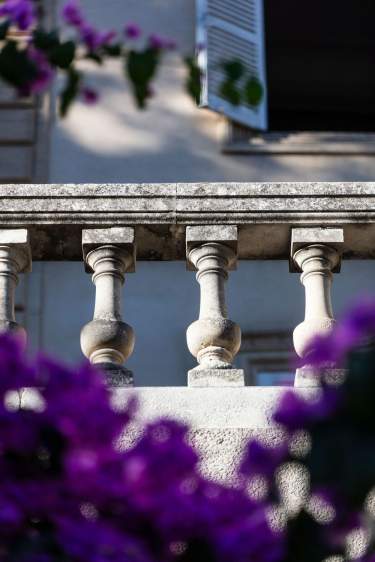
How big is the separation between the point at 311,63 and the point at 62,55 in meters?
5.76

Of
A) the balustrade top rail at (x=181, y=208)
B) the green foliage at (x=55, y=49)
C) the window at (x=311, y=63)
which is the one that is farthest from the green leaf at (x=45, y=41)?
the window at (x=311, y=63)

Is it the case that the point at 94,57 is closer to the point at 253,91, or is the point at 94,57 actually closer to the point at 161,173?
the point at 253,91

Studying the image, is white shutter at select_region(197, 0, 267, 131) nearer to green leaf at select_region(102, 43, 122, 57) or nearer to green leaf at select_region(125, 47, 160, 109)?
green leaf at select_region(102, 43, 122, 57)

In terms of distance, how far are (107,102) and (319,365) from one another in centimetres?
655

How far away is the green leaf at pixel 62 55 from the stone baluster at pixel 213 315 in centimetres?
98

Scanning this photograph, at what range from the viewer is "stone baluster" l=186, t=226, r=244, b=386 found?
12.4 feet

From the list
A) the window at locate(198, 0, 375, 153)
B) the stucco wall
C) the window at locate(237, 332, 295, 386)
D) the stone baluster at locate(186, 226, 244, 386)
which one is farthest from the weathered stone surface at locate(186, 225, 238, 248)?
the window at locate(198, 0, 375, 153)

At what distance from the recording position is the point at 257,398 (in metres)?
3.63

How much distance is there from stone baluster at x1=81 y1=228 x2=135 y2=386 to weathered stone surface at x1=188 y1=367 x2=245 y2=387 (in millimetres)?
170

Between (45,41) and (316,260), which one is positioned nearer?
(45,41)

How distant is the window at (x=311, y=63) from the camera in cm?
853

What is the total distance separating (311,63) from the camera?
8.80m

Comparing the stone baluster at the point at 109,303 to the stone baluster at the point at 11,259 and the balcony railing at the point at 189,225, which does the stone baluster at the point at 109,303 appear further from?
the stone baluster at the point at 11,259

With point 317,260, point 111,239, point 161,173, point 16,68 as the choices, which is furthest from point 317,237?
point 161,173
